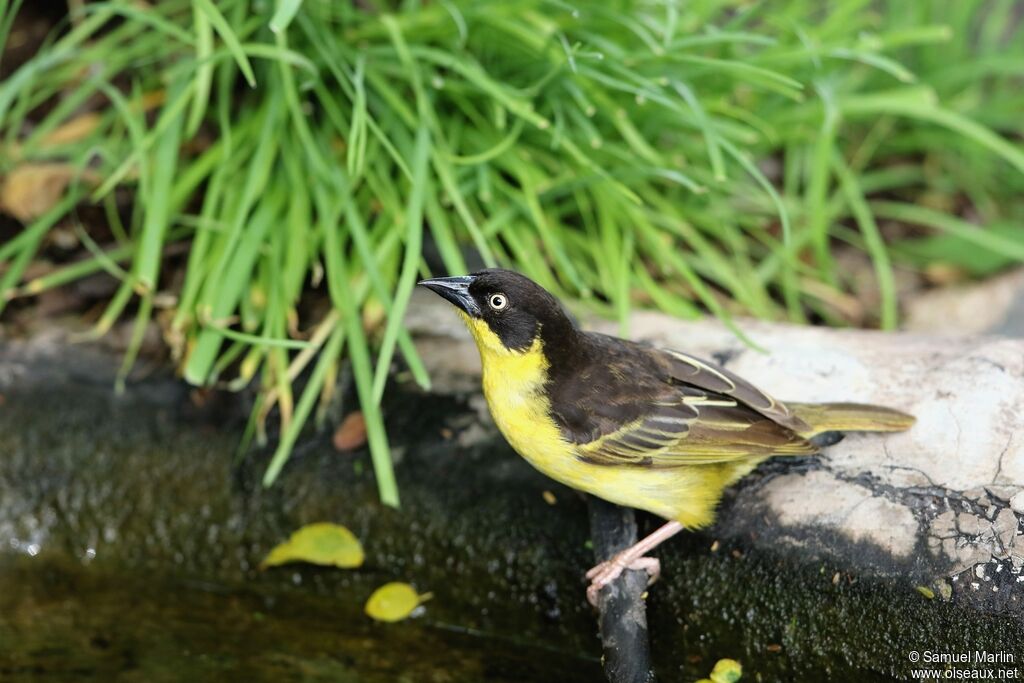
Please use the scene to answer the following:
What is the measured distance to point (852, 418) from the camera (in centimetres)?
327

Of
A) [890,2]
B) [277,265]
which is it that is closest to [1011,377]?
[277,265]

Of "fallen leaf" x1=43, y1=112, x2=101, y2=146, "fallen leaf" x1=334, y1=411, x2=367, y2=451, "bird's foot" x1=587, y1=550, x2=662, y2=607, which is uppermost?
"fallen leaf" x1=43, y1=112, x2=101, y2=146

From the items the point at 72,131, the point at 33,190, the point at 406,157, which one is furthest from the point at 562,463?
the point at 72,131

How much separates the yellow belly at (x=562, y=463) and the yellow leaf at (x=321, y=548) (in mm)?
861

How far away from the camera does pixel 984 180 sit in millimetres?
5660

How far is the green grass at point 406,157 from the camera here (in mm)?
3984

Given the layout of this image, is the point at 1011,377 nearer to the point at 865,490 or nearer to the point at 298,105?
the point at 865,490

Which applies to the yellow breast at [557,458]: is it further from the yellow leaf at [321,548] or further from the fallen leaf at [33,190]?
the fallen leaf at [33,190]

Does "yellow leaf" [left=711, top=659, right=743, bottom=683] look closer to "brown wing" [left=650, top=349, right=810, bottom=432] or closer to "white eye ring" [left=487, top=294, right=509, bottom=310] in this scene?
"brown wing" [left=650, top=349, right=810, bottom=432]

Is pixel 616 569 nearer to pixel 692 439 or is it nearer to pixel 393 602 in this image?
pixel 692 439

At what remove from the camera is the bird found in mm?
3232

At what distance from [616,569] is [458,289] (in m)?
0.92

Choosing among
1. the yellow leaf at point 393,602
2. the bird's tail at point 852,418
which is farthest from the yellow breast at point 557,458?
the yellow leaf at point 393,602

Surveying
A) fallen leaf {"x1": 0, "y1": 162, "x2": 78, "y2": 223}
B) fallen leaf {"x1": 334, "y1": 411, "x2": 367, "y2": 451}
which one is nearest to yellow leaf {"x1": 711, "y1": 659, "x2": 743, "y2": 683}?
fallen leaf {"x1": 334, "y1": 411, "x2": 367, "y2": 451}
